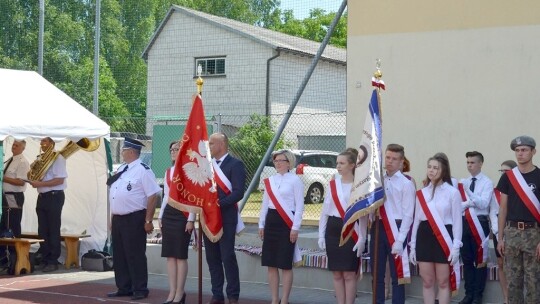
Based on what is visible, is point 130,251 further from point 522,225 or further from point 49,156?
point 522,225

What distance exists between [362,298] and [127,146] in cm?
333

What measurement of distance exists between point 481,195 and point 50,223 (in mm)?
6764

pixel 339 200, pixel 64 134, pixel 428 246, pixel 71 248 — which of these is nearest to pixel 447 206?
pixel 428 246

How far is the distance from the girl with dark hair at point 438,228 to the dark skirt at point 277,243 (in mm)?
1615

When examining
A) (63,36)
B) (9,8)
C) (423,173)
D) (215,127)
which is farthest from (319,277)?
(63,36)

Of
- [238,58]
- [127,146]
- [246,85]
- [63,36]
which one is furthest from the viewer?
[63,36]

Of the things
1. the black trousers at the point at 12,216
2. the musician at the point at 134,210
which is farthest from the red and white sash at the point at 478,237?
the black trousers at the point at 12,216

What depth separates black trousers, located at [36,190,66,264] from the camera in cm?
1391

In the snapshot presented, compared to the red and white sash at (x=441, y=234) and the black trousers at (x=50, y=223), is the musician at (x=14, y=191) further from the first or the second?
the red and white sash at (x=441, y=234)

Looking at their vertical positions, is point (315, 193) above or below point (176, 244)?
above

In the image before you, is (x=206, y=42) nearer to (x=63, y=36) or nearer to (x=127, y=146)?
(x=63, y=36)

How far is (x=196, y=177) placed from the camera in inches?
392

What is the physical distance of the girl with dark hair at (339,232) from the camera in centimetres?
933

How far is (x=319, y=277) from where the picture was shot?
1173 centimetres
